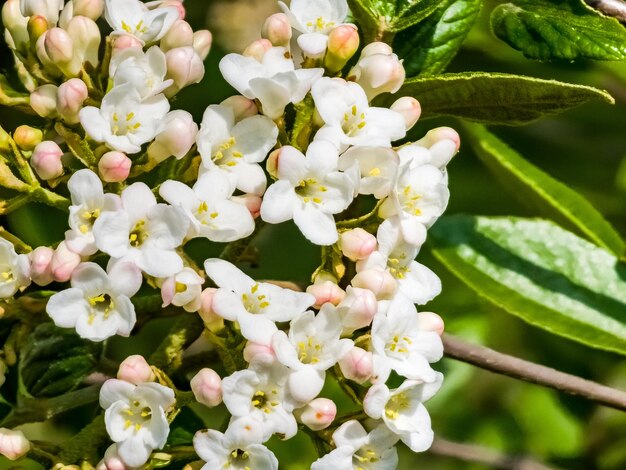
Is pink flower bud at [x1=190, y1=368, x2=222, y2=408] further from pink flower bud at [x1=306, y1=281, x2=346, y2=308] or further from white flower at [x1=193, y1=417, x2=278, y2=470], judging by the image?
pink flower bud at [x1=306, y1=281, x2=346, y2=308]

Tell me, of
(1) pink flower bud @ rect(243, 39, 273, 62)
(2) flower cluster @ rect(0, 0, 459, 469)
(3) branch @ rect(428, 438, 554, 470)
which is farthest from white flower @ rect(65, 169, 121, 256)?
(3) branch @ rect(428, 438, 554, 470)

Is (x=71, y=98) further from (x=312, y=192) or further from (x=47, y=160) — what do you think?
(x=312, y=192)

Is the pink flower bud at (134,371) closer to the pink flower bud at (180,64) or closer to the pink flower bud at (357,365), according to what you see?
the pink flower bud at (357,365)

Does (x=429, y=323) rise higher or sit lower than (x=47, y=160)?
lower

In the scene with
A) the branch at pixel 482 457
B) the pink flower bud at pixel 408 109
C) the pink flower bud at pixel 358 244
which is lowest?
the branch at pixel 482 457

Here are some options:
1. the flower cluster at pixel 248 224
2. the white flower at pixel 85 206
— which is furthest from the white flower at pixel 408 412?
the white flower at pixel 85 206

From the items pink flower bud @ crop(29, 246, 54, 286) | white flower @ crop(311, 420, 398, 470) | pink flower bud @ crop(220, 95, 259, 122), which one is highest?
pink flower bud @ crop(220, 95, 259, 122)

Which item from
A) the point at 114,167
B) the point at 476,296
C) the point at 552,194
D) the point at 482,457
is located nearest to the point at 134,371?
the point at 114,167
